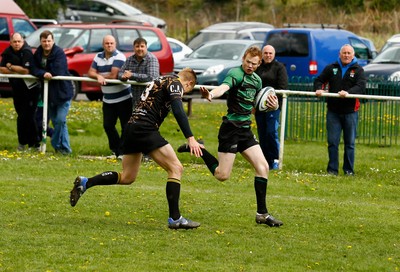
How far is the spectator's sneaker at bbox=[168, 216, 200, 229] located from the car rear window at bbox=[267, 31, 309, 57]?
18037 mm

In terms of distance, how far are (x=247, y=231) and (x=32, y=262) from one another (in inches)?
103

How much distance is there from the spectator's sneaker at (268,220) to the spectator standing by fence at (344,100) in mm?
4566

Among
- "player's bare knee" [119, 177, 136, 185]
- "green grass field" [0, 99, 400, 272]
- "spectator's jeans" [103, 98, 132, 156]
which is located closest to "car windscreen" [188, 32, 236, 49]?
"green grass field" [0, 99, 400, 272]

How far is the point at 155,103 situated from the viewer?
1123 cm

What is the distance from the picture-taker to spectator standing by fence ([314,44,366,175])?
15875mm

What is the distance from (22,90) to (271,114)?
4010 millimetres

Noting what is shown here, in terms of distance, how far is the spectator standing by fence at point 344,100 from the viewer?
52.1 ft

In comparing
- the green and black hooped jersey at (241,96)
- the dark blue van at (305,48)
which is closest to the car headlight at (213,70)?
the dark blue van at (305,48)

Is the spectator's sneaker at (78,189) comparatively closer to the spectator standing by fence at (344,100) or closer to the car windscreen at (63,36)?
the spectator standing by fence at (344,100)

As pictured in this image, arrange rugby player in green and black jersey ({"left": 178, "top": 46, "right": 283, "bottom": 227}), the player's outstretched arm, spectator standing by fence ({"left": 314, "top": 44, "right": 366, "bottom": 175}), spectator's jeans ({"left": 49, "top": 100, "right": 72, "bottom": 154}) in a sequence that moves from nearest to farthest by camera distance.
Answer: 1. the player's outstretched arm
2. rugby player in green and black jersey ({"left": 178, "top": 46, "right": 283, "bottom": 227})
3. spectator standing by fence ({"left": 314, "top": 44, "right": 366, "bottom": 175})
4. spectator's jeans ({"left": 49, "top": 100, "right": 72, "bottom": 154})

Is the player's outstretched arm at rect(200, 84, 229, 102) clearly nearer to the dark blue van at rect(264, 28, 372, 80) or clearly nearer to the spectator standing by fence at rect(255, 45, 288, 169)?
the spectator standing by fence at rect(255, 45, 288, 169)

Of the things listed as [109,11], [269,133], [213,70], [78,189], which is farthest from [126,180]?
[109,11]

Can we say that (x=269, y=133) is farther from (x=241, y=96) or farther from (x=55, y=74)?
(x=241, y=96)

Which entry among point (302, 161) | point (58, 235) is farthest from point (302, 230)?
point (302, 161)
